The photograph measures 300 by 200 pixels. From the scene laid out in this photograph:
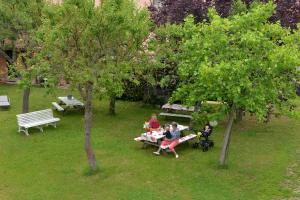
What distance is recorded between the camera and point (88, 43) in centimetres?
1471

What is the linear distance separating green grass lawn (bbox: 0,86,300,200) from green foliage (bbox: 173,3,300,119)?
2.58m

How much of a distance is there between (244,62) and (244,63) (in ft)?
0.11

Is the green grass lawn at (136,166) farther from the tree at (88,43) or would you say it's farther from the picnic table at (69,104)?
the picnic table at (69,104)

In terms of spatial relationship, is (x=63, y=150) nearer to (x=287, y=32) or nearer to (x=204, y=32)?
(x=204, y=32)

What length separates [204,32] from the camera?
15.1 meters

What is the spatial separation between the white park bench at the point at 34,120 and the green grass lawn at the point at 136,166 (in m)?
0.42

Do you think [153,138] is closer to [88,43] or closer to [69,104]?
[88,43]

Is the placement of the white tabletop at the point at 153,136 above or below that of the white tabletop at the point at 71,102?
below

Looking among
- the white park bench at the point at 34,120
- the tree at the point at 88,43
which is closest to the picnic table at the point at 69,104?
the white park bench at the point at 34,120

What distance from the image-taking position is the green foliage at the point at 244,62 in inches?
548

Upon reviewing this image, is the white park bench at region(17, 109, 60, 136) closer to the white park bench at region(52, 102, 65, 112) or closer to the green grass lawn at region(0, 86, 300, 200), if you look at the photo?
the green grass lawn at region(0, 86, 300, 200)

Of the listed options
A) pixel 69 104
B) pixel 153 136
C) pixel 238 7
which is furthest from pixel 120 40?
pixel 69 104

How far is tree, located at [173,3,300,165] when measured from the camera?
45.7 ft

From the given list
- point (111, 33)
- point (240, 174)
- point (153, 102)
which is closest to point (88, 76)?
point (111, 33)
